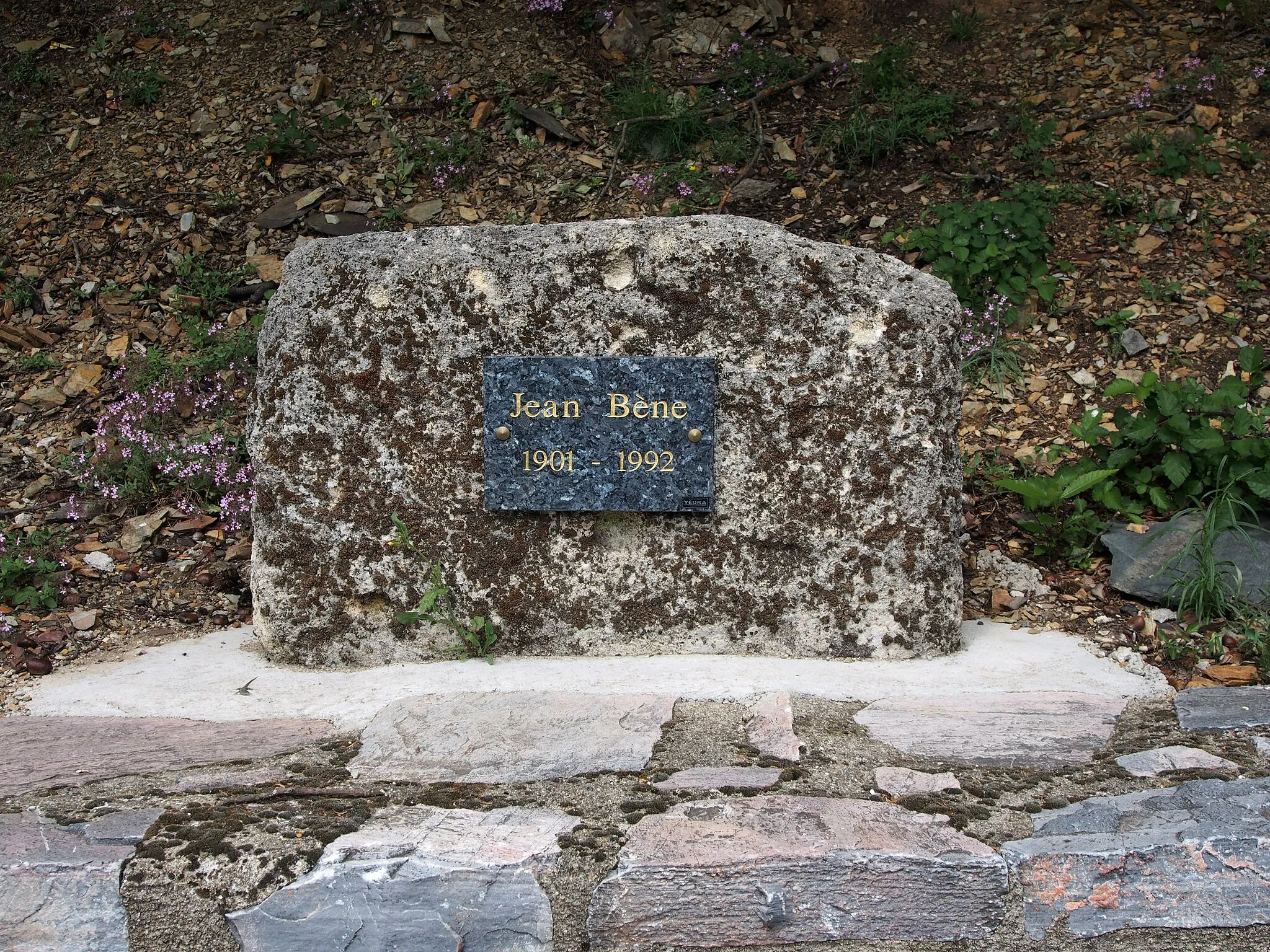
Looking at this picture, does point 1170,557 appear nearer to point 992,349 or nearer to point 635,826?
point 992,349

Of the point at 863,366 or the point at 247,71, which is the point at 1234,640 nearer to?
the point at 863,366

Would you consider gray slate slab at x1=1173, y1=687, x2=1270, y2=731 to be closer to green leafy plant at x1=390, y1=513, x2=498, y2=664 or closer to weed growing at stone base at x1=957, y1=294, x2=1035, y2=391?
green leafy plant at x1=390, y1=513, x2=498, y2=664

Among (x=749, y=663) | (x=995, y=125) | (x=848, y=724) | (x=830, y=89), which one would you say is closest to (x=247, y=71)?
(x=830, y=89)

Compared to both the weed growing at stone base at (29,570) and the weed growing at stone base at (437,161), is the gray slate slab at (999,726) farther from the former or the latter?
the weed growing at stone base at (437,161)

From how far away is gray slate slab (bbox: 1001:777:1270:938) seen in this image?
93.1 inches

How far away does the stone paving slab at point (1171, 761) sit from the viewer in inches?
108

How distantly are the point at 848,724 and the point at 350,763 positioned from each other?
1244 mm

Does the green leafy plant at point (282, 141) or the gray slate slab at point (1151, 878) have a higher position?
the green leafy plant at point (282, 141)

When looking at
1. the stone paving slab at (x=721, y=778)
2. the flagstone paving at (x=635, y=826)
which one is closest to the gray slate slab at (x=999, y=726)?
the flagstone paving at (x=635, y=826)

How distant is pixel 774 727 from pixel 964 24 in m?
4.93

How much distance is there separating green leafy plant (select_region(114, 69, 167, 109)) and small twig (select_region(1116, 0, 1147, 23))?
5.27 metres

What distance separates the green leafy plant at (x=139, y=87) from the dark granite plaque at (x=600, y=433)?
13.6ft

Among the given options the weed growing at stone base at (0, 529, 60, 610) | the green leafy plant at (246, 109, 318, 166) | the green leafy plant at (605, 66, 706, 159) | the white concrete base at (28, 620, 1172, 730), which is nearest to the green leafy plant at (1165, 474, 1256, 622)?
the white concrete base at (28, 620, 1172, 730)

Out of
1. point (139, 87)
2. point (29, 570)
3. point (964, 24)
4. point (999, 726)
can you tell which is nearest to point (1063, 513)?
point (999, 726)
